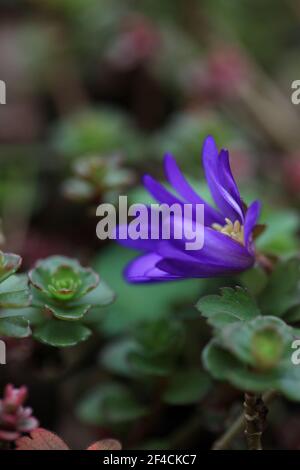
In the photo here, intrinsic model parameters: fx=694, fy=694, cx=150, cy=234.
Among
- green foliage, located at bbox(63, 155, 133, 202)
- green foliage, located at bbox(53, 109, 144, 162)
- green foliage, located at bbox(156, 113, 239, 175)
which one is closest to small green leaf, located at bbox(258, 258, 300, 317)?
green foliage, located at bbox(63, 155, 133, 202)

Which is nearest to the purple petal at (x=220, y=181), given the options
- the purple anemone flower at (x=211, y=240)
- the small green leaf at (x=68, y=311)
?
the purple anemone flower at (x=211, y=240)

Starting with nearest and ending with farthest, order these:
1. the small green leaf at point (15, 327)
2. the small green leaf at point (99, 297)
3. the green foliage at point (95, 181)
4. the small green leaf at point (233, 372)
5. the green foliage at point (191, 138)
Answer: the small green leaf at point (233, 372) < the small green leaf at point (15, 327) < the small green leaf at point (99, 297) < the green foliage at point (95, 181) < the green foliage at point (191, 138)

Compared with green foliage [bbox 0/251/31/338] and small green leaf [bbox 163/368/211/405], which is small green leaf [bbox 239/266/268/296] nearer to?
small green leaf [bbox 163/368/211/405]

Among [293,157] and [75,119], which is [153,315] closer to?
[293,157]

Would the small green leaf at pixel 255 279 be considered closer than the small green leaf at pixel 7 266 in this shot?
No

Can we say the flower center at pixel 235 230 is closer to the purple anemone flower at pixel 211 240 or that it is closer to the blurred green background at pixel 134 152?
the purple anemone flower at pixel 211 240

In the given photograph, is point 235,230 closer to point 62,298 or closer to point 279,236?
point 62,298
